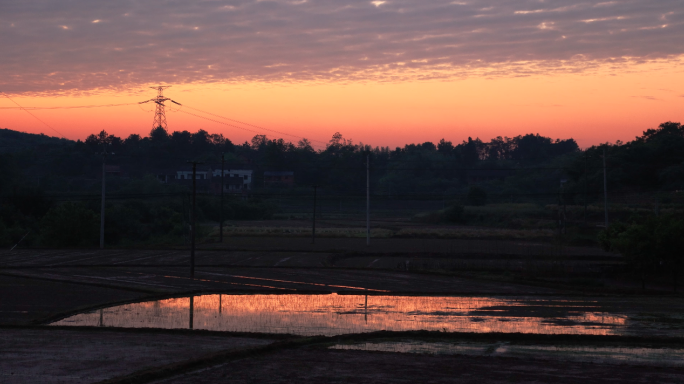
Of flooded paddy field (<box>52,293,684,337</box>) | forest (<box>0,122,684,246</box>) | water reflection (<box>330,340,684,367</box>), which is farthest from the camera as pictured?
forest (<box>0,122,684,246</box>)

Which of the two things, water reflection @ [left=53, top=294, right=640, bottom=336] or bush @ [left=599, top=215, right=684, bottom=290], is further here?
bush @ [left=599, top=215, right=684, bottom=290]

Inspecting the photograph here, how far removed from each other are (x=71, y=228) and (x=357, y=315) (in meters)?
59.5

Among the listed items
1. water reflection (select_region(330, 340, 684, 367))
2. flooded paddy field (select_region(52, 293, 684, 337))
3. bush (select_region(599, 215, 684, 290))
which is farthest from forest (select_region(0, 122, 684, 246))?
water reflection (select_region(330, 340, 684, 367))

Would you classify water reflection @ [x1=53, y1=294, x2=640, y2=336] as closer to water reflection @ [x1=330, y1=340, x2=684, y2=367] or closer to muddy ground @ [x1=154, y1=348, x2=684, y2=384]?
water reflection @ [x1=330, y1=340, x2=684, y2=367]

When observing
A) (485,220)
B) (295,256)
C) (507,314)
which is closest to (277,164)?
(485,220)

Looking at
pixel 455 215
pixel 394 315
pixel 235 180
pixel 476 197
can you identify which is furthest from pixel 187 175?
pixel 394 315

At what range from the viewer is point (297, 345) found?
20547 millimetres

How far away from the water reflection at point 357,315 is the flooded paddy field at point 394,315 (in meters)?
0.04

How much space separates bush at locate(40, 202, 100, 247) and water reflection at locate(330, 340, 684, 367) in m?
64.8

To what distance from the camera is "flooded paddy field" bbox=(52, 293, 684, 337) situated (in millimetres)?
24500

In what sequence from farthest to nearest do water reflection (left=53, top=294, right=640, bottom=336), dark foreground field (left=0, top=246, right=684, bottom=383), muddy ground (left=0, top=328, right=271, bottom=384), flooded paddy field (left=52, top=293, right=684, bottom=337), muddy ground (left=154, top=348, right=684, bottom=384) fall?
1. water reflection (left=53, top=294, right=640, bottom=336)
2. flooded paddy field (left=52, top=293, right=684, bottom=337)
3. dark foreground field (left=0, top=246, right=684, bottom=383)
4. muddy ground (left=0, top=328, right=271, bottom=384)
5. muddy ground (left=154, top=348, right=684, bottom=384)

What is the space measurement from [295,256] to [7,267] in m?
24.5

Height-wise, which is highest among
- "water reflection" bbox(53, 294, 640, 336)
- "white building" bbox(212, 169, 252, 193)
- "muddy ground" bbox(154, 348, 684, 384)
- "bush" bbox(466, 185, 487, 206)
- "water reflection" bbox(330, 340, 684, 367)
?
"white building" bbox(212, 169, 252, 193)

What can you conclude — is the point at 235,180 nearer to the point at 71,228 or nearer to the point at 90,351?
the point at 71,228
